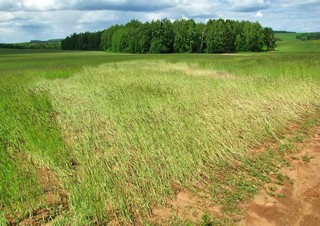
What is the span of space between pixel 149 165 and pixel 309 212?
10.0 feet

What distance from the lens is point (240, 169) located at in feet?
20.0

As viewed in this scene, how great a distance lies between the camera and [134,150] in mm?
6695

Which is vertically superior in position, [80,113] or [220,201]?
[80,113]

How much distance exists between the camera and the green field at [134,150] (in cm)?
452

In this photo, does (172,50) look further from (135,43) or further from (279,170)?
(279,170)

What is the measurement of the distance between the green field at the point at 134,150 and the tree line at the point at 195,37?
261 feet

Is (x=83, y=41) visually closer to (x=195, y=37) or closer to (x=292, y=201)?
(x=195, y=37)

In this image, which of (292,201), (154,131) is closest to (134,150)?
(154,131)

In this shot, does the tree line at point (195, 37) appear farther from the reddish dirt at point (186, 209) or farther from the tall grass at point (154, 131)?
the reddish dirt at point (186, 209)

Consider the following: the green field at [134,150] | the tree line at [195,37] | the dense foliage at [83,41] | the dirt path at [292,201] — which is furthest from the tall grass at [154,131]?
the dense foliage at [83,41]

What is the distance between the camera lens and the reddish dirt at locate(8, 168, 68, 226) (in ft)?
13.8

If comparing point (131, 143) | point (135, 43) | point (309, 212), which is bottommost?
point (309, 212)

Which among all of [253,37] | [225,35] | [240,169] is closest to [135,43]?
[225,35]

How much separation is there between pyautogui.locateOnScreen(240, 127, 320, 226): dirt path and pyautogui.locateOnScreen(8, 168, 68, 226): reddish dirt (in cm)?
290
